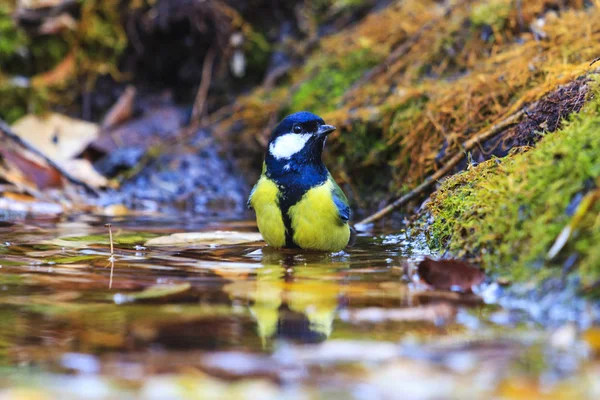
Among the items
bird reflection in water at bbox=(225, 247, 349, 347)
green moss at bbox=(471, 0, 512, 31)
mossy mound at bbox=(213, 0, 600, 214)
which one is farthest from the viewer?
green moss at bbox=(471, 0, 512, 31)

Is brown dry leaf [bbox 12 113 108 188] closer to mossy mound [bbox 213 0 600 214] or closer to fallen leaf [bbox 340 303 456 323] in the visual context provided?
mossy mound [bbox 213 0 600 214]

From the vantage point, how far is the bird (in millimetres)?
Result: 4172

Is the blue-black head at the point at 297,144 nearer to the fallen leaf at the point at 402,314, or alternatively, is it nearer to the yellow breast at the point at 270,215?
the yellow breast at the point at 270,215

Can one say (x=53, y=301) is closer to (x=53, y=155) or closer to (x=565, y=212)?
(x=565, y=212)

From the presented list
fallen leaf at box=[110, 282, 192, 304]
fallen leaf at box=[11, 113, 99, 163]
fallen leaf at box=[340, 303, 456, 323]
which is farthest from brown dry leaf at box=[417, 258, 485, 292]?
fallen leaf at box=[11, 113, 99, 163]

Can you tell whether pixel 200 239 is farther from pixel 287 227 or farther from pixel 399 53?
pixel 399 53

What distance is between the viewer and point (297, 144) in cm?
468

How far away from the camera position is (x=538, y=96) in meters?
4.64

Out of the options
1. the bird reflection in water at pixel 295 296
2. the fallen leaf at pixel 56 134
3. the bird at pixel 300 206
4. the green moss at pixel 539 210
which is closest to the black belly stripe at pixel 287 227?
the bird at pixel 300 206

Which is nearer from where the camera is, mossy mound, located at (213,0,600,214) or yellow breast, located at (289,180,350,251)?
yellow breast, located at (289,180,350,251)

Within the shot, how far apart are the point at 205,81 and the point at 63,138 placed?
6.66 ft

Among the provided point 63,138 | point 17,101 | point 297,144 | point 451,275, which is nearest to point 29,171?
point 63,138

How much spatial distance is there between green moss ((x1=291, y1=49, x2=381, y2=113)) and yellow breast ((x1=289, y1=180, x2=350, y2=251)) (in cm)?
292

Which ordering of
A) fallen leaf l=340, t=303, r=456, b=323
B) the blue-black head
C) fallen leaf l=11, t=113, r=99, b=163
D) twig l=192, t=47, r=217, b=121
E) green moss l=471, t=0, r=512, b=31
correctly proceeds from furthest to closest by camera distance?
twig l=192, t=47, r=217, b=121 < fallen leaf l=11, t=113, r=99, b=163 < green moss l=471, t=0, r=512, b=31 < the blue-black head < fallen leaf l=340, t=303, r=456, b=323
